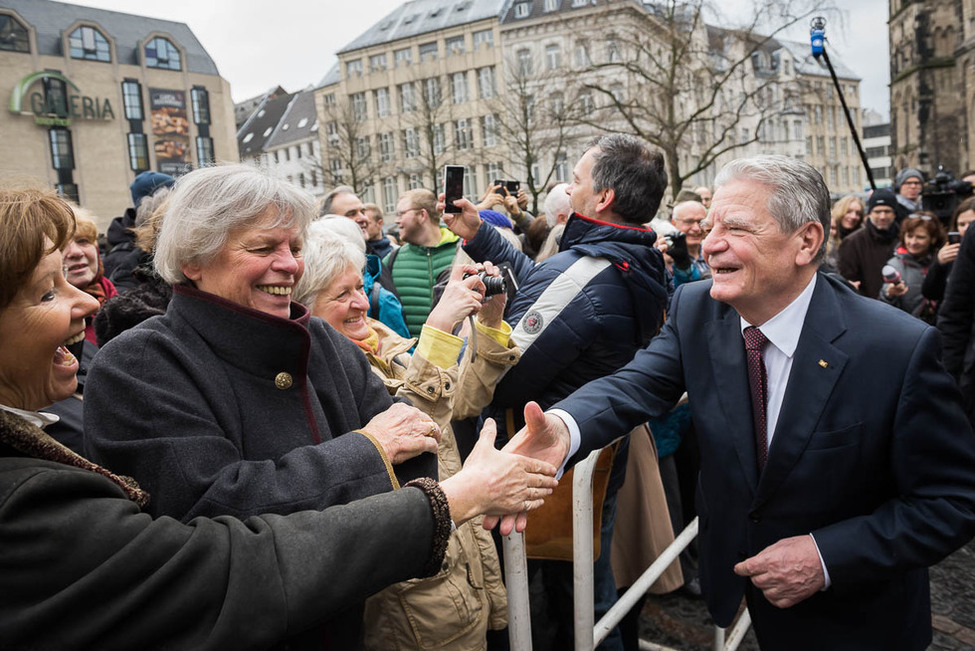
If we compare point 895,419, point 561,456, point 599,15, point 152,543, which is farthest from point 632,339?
point 599,15

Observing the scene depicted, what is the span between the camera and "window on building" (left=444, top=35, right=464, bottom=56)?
172 ft

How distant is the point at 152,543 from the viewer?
1.31 m

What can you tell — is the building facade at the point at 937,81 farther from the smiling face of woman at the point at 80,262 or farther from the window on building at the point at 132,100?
the window on building at the point at 132,100

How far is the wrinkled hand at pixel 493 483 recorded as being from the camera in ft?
5.58

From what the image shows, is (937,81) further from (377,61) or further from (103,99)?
(103,99)

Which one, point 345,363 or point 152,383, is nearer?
point 152,383

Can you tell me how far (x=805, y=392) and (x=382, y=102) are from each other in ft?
188

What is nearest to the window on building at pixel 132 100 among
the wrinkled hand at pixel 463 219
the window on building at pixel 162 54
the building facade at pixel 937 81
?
the window on building at pixel 162 54

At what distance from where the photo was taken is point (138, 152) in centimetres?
5050

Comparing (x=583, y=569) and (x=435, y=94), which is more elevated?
(x=435, y=94)

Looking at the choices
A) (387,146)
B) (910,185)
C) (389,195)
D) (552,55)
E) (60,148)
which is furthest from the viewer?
(389,195)

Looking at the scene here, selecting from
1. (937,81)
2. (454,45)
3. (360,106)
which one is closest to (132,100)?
(360,106)

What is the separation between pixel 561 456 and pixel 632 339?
1.00 m

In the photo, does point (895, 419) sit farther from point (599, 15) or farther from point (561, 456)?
point (599, 15)
